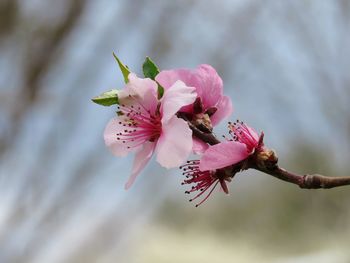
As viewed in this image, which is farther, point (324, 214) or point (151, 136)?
point (324, 214)

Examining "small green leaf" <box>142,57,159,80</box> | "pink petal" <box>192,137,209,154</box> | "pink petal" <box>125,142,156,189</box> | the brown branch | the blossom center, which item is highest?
"small green leaf" <box>142,57,159,80</box>

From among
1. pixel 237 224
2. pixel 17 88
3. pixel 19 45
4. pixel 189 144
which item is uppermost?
pixel 19 45

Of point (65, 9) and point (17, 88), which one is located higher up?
point (65, 9)

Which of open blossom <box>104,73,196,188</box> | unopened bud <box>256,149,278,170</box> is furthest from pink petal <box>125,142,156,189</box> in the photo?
unopened bud <box>256,149,278,170</box>

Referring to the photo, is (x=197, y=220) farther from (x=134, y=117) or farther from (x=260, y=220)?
(x=134, y=117)

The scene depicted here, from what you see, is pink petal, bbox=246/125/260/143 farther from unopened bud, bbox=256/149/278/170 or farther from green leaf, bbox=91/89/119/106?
green leaf, bbox=91/89/119/106

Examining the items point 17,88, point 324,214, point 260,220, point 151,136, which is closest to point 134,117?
point 151,136

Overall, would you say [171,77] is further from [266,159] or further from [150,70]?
[266,159]

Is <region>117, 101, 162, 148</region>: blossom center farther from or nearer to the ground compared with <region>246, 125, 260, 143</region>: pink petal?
farther from the ground
